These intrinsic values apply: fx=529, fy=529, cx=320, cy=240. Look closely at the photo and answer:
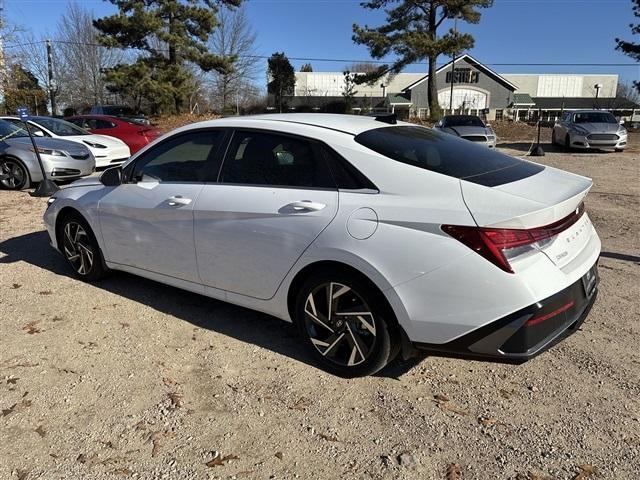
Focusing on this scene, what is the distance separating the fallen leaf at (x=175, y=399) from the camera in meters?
3.09

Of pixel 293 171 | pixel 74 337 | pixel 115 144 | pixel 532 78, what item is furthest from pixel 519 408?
pixel 532 78

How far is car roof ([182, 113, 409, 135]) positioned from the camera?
3.53m

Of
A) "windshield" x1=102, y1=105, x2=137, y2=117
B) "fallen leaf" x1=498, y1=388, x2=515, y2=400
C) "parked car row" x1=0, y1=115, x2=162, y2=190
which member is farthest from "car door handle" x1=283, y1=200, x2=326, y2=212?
"windshield" x1=102, y1=105, x2=137, y2=117

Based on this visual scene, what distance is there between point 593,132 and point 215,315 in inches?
693

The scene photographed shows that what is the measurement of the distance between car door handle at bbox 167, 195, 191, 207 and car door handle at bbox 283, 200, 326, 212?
3.12ft

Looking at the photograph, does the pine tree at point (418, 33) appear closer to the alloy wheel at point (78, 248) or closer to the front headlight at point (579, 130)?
the front headlight at point (579, 130)

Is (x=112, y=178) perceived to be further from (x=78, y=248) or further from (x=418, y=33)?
(x=418, y=33)

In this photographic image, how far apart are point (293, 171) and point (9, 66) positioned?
2105 centimetres

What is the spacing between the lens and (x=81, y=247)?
4969mm

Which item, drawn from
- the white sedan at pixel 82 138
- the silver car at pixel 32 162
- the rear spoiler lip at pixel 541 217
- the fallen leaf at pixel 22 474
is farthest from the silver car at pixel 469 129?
the fallen leaf at pixel 22 474

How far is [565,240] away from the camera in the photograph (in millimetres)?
2941

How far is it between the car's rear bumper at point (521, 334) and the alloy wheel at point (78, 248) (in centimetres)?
337

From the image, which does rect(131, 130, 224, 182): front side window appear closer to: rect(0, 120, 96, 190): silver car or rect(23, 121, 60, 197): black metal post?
rect(23, 121, 60, 197): black metal post

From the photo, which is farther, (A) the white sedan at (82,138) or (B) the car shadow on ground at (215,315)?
(A) the white sedan at (82,138)
